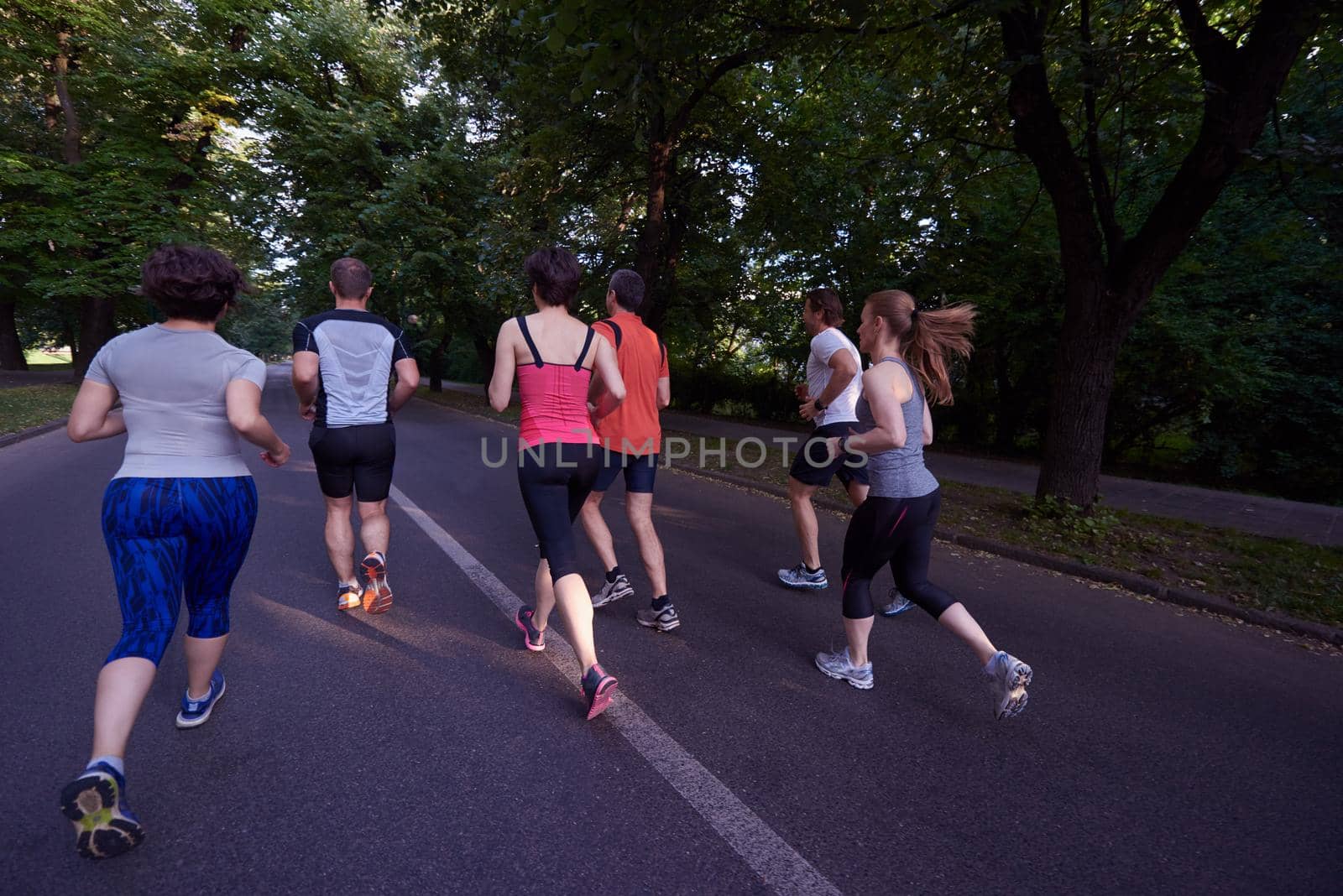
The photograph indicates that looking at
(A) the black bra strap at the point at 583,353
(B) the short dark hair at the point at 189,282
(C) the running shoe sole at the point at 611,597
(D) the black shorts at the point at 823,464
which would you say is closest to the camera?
(B) the short dark hair at the point at 189,282

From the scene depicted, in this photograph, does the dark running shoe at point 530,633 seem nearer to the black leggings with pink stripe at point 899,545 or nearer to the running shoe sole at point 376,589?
the running shoe sole at point 376,589

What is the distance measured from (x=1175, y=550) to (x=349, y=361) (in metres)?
7.16

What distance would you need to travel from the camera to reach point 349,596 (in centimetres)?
367

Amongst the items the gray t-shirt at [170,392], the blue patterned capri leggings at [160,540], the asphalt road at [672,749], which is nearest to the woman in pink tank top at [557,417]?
the asphalt road at [672,749]

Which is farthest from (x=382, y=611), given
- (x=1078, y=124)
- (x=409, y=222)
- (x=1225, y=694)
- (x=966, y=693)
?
(x=409, y=222)

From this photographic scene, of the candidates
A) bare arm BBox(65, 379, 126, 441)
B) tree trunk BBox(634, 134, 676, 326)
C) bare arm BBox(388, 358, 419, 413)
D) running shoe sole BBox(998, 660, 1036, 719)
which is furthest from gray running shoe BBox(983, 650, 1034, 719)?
tree trunk BBox(634, 134, 676, 326)

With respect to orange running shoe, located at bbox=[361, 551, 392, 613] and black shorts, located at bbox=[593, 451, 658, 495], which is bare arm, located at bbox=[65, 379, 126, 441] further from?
black shorts, located at bbox=[593, 451, 658, 495]

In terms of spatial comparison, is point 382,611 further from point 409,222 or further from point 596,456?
point 409,222

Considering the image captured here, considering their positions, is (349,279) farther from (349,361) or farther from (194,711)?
(194,711)

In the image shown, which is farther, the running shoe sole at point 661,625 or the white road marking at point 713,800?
the running shoe sole at point 661,625

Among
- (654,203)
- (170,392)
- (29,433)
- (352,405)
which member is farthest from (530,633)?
(29,433)

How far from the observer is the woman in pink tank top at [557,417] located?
102 inches

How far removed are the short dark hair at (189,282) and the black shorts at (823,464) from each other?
10.6ft

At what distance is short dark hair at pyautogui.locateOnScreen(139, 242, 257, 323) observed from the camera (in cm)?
201
